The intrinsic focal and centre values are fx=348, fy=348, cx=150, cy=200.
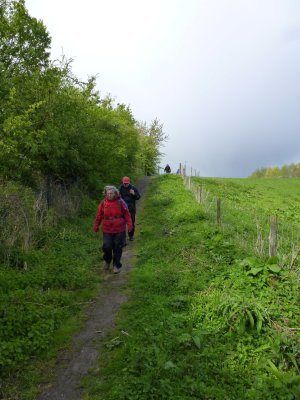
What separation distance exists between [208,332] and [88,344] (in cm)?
188

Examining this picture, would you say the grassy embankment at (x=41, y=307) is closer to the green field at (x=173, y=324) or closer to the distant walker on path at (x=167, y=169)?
the green field at (x=173, y=324)

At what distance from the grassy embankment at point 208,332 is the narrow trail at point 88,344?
0.62 feet

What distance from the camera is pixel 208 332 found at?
17.7 ft

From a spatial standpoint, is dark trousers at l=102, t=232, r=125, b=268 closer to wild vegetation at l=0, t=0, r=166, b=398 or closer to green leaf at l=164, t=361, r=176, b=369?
wild vegetation at l=0, t=0, r=166, b=398

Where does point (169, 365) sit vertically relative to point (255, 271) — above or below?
below

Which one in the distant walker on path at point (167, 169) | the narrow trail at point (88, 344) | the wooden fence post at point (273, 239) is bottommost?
the narrow trail at point (88, 344)

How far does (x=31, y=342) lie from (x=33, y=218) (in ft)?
15.6

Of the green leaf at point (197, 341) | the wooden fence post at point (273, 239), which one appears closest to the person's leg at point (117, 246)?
the wooden fence post at point (273, 239)

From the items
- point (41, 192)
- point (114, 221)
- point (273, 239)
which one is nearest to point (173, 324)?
point (273, 239)

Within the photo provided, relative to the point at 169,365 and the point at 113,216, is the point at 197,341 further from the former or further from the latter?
the point at 113,216

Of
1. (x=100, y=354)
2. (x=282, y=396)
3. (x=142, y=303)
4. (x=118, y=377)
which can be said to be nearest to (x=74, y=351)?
(x=100, y=354)

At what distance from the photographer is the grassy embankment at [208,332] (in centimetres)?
425

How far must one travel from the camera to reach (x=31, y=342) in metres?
5.18

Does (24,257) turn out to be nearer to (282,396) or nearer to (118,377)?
(118,377)
